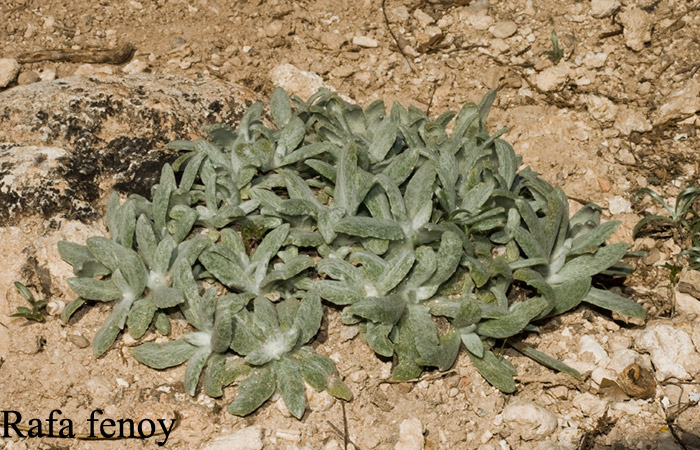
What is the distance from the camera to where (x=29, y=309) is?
10.8 feet

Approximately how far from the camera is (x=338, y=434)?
3080 millimetres

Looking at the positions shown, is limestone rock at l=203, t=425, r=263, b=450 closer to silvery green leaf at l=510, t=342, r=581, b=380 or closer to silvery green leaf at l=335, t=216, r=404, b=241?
silvery green leaf at l=335, t=216, r=404, b=241

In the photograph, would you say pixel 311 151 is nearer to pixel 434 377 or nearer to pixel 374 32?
pixel 434 377

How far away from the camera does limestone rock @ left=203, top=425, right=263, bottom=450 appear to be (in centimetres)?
298

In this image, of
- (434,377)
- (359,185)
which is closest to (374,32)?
(359,185)

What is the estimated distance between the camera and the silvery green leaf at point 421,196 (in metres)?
3.35

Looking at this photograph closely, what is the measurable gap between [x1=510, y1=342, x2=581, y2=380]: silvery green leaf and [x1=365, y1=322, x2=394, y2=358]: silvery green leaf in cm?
56

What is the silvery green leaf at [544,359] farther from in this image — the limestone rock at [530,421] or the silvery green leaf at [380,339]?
the silvery green leaf at [380,339]

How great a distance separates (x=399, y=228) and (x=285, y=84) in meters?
1.87

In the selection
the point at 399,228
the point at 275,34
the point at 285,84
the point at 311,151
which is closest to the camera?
the point at 399,228

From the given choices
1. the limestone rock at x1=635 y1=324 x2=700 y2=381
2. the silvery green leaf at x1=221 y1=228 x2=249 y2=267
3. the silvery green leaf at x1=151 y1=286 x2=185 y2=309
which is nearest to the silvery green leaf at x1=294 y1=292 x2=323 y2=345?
the silvery green leaf at x1=221 y1=228 x2=249 y2=267

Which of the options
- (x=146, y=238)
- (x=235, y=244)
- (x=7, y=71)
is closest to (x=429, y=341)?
(x=235, y=244)

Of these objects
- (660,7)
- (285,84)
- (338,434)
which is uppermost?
(660,7)

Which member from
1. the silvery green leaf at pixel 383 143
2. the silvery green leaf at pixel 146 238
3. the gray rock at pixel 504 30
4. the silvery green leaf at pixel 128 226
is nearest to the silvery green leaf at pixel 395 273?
the silvery green leaf at pixel 383 143
